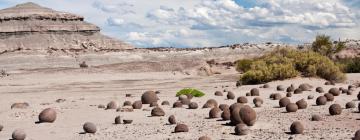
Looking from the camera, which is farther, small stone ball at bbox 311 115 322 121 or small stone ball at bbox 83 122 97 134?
small stone ball at bbox 311 115 322 121

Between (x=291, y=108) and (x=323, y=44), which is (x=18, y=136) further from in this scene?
(x=323, y=44)

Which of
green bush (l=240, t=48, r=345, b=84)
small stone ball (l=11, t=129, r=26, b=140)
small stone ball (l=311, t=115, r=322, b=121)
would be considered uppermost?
green bush (l=240, t=48, r=345, b=84)

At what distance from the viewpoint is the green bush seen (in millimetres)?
27000

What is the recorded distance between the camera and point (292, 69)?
89.7 ft

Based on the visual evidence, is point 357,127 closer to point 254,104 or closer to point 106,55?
point 254,104

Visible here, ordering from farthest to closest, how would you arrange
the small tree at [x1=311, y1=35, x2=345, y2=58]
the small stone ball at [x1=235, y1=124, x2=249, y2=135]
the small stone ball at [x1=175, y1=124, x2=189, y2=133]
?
1. the small tree at [x1=311, y1=35, x2=345, y2=58]
2. the small stone ball at [x1=175, y1=124, x2=189, y2=133]
3. the small stone ball at [x1=235, y1=124, x2=249, y2=135]

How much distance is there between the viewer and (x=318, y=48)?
159 feet

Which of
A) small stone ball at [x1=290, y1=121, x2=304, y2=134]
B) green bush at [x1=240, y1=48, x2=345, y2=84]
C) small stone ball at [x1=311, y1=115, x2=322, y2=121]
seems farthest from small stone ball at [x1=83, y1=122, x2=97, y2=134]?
green bush at [x1=240, y1=48, x2=345, y2=84]

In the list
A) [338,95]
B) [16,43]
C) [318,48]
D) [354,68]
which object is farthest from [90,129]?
[16,43]

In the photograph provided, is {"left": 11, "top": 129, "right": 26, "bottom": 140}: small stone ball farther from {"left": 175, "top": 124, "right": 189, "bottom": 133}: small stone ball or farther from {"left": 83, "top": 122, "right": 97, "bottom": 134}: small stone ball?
{"left": 175, "top": 124, "right": 189, "bottom": 133}: small stone ball

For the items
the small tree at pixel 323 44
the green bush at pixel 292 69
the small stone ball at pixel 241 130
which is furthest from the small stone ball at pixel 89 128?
the small tree at pixel 323 44

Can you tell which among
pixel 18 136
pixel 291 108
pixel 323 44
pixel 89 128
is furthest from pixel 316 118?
pixel 323 44

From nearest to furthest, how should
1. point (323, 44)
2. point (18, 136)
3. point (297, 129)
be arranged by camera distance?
point (297, 129) → point (18, 136) → point (323, 44)

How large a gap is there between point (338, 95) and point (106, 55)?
188ft
